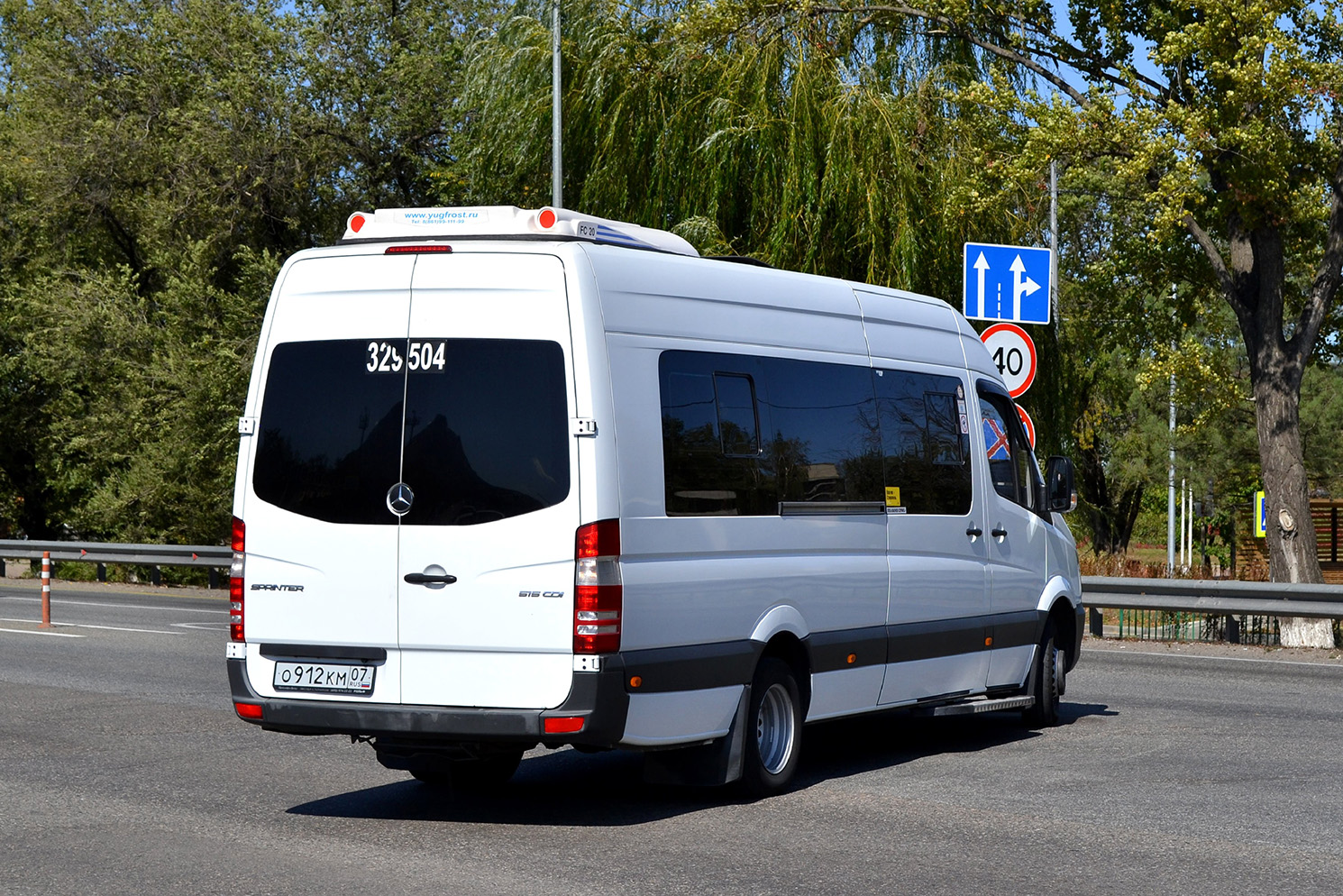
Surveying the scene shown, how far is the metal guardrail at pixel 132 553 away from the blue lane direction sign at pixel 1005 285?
13467 mm

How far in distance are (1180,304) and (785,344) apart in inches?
634

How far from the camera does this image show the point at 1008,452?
11180mm

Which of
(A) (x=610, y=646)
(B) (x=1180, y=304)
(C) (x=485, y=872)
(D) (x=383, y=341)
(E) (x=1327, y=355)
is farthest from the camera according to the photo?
(E) (x=1327, y=355)

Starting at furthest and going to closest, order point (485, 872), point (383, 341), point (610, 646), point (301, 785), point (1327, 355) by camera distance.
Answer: point (1327, 355), point (301, 785), point (383, 341), point (610, 646), point (485, 872)

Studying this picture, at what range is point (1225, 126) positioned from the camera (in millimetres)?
19547

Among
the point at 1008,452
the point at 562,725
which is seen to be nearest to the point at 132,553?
the point at 1008,452

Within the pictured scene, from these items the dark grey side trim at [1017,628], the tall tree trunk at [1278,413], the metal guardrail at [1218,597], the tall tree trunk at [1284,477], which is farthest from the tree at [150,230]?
the dark grey side trim at [1017,628]

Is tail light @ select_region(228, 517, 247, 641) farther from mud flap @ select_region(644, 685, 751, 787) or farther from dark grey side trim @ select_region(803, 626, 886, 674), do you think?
dark grey side trim @ select_region(803, 626, 886, 674)

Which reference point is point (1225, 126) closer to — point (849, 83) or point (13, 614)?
point (849, 83)

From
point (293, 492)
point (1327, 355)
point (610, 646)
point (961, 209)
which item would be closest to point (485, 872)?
point (610, 646)

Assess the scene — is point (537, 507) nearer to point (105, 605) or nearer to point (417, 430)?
point (417, 430)

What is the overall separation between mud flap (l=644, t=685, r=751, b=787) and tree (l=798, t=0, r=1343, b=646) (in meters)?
12.5

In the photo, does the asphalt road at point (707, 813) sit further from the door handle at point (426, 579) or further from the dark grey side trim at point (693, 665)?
the door handle at point (426, 579)

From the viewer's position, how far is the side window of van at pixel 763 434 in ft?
26.6
